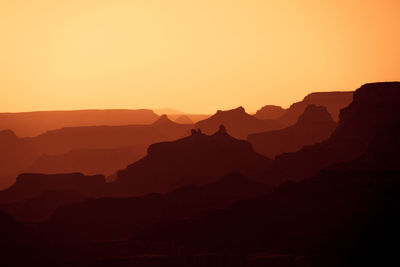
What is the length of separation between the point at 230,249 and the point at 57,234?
21.4 meters

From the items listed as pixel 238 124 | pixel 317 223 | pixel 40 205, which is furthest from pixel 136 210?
pixel 238 124

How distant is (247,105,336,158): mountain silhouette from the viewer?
146875mm

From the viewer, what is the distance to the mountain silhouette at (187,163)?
117 m

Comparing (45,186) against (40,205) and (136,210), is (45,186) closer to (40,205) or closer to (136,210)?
(40,205)

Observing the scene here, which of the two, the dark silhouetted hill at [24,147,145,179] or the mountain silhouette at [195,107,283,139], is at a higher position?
the mountain silhouette at [195,107,283,139]

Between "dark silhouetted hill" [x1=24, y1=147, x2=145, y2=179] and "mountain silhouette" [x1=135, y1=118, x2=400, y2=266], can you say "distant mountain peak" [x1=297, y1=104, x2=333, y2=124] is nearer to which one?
"dark silhouetted hill" [x1=24, y1=147, x2=145, y2=179]

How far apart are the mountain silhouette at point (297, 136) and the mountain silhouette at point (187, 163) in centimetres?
2093

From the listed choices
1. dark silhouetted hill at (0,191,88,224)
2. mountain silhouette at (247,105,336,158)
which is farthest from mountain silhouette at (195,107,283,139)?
dark silhouetted hill at (0,191,88,224)

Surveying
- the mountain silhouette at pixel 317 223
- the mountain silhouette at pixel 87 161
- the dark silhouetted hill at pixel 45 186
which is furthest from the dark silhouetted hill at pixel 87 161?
the mountain silhouette at pixel 317 223

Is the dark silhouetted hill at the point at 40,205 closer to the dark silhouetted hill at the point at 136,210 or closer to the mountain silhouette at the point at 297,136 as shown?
the dark silhouetted hill at the point at 136,210

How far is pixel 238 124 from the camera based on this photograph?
186125mm

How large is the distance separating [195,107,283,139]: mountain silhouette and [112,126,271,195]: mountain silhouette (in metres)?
56.2

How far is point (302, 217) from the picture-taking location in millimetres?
76375

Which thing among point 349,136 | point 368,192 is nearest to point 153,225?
point 368,192
